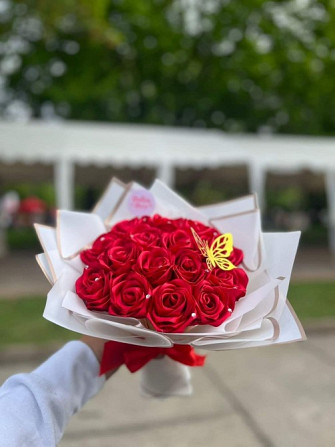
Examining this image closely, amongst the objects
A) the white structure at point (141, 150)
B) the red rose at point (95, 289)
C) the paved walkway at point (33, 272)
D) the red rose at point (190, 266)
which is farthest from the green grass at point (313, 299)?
the red rose at point (95, 289)

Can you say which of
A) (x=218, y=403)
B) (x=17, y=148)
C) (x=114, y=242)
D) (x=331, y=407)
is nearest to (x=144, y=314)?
(x=114, y=242)

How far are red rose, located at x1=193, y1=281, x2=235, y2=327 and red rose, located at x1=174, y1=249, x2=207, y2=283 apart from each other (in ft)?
0.09

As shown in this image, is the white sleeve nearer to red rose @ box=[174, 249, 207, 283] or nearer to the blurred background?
red rose @ box=[174, 249, 207, 283]

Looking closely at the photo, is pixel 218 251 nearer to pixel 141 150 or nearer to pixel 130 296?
pixel 130 296

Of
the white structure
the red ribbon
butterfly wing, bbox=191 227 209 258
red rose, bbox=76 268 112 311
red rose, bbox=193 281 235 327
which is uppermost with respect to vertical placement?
butterfly wing, bbox=191 227 209 258

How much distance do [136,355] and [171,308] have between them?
0.76ft

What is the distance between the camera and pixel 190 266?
3.44 ft

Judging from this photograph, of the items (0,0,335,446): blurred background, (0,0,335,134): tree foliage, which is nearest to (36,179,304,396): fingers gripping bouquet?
(0,0,335,446): blurred background

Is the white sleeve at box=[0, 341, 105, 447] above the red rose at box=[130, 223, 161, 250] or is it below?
below

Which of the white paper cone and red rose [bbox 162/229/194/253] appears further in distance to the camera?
the white paper cone

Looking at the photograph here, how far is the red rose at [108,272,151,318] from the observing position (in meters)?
0.97

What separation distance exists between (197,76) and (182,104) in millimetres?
1149

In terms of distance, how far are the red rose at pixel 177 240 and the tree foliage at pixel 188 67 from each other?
12.9 m

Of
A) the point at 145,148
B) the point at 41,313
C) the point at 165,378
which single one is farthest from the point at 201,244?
the point at 145,148
